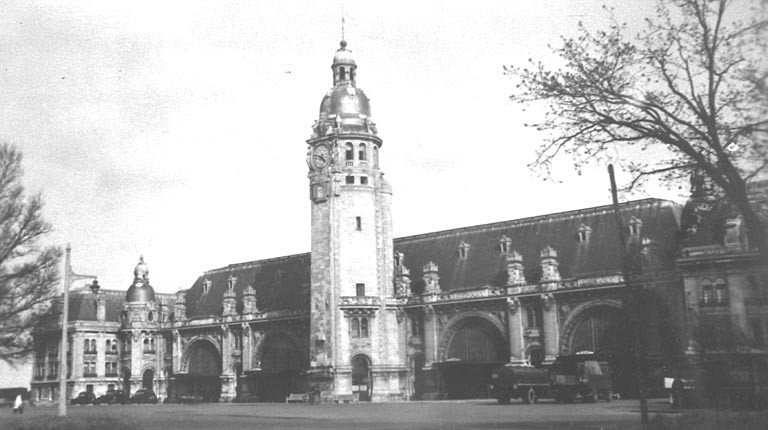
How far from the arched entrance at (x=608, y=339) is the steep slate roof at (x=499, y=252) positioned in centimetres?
321

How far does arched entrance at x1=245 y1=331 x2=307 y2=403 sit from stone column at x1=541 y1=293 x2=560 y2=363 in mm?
24543

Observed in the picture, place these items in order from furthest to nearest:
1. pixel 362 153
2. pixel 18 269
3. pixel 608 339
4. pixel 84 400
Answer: pixel 84 400, pixel 362 153, pixel 608 339, pixel 18 269

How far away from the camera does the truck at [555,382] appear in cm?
5219

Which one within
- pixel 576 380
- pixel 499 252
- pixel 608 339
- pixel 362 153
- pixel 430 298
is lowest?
pixel 576 380

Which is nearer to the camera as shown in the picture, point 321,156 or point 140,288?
point 321,156

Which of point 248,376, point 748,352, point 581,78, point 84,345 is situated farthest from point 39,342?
point 84,345

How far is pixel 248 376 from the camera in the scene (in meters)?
85.0

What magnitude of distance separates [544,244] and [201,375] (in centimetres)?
3991

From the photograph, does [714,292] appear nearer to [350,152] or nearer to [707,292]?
[707,292]

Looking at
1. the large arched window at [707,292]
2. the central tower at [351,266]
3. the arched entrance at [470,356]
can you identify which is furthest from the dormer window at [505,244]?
the large arched window at [707,292]

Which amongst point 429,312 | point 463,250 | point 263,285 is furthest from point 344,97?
point 263,285

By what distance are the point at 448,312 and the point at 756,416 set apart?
51888 mm

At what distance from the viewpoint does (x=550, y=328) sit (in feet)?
218

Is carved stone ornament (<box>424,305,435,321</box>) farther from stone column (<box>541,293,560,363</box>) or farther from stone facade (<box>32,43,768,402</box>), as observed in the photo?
stone column (<box>541,293,560,363</box>)
